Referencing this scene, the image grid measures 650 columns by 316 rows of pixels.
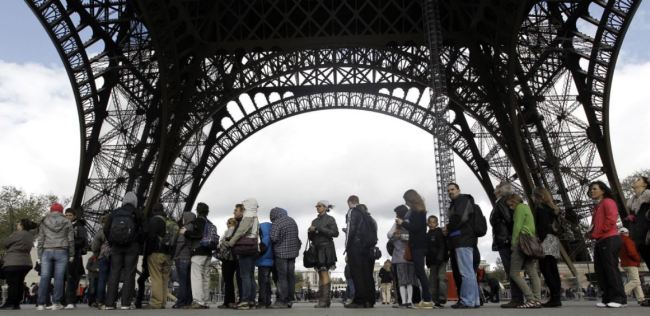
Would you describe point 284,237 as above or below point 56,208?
below

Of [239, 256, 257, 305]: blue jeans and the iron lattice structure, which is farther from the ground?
the iron lattice structure

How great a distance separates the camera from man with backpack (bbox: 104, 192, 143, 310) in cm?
887

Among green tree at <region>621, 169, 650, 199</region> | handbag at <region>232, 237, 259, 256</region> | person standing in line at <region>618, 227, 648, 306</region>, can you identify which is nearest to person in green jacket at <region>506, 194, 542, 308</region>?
person standing in line at <region>618, 227, 648, 306</region>

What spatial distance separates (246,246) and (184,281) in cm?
147

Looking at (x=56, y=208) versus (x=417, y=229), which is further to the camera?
(x=56, y=208)

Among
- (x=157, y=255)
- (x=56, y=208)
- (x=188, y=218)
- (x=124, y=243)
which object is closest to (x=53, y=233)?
(x=56, y=208)

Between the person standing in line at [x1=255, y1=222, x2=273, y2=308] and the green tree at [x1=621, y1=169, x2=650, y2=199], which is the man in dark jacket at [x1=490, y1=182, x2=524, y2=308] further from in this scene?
the green tree at [x1=621, y1=169, x2=650, y2=199]

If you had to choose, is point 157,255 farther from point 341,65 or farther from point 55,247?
point 341,65

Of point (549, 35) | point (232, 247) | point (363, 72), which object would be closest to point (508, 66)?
point (549, 35)

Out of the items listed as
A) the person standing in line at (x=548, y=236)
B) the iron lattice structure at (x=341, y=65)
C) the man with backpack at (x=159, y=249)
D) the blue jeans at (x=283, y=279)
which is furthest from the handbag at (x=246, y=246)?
the iron lattice structure at (x=341, y=65)

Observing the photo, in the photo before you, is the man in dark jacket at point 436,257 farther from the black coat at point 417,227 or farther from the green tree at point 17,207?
the green tree at point 17,207

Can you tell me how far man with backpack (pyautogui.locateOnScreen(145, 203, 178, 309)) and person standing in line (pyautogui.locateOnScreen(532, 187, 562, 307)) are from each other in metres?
5.32

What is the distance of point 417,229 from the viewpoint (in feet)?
28.8

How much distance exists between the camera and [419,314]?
6781mm
